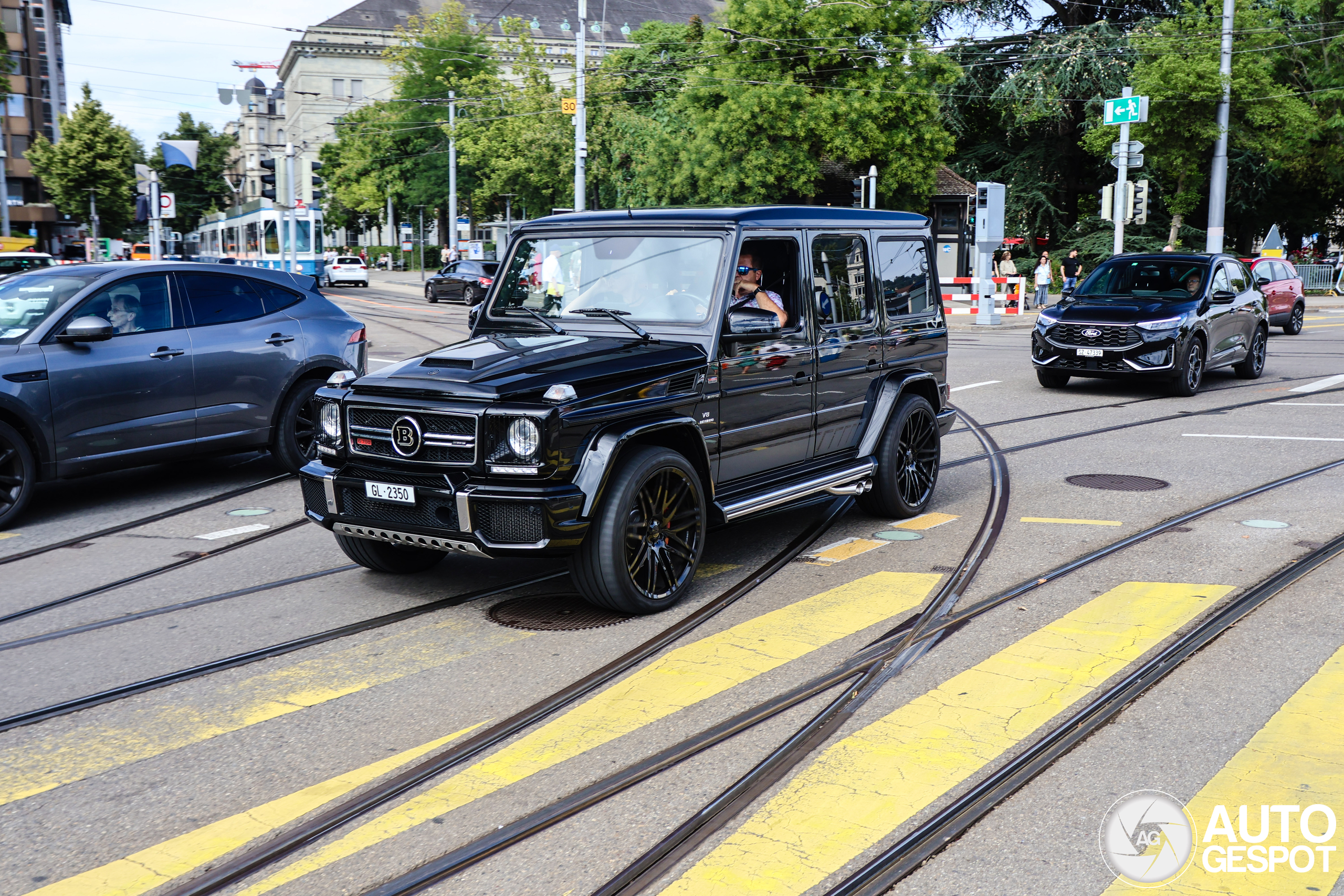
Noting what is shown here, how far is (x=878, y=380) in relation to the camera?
310 inches

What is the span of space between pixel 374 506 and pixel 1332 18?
48.4 meters

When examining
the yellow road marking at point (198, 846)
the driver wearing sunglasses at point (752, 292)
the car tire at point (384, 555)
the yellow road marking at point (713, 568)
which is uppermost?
the driver wearing sunglasses at point (752, 292)

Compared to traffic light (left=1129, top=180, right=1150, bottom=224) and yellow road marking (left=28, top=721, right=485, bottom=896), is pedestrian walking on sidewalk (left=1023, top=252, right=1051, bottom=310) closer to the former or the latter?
traffic light (left=1129, top=180, right=1150, bottom=224)

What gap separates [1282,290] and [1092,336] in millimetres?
13343

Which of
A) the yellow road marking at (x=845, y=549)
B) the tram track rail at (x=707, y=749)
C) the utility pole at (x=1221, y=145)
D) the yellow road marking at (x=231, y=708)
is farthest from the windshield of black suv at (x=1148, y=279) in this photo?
the utility pole at (x=1221, y=145)

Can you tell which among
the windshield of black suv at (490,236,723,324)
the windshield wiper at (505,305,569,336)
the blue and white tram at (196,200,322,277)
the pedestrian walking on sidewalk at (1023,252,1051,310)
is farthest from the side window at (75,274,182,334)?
the blue and white tram at (196,200,322,277)

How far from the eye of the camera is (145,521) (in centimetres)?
845

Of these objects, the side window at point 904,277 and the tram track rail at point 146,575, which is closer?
the tram track rail at point 146,575

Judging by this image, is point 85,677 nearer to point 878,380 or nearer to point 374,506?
point 374,506

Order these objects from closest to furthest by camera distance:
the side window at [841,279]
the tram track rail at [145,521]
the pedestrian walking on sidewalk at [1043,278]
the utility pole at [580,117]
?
the side window at [841,279]
the tram track rail at [145,521]
the pedestrian walking on sidewalk at [1043,278]
the utility pole at [580,117]

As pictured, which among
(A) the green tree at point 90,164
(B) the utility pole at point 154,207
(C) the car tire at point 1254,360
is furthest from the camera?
(A) the green tree at point 90,164

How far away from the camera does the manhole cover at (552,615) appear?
19.1ft

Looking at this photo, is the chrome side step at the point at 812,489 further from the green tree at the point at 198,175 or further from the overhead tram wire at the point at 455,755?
the green tree at the point at 198,175

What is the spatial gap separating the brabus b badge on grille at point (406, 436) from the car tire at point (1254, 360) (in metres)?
14.7
